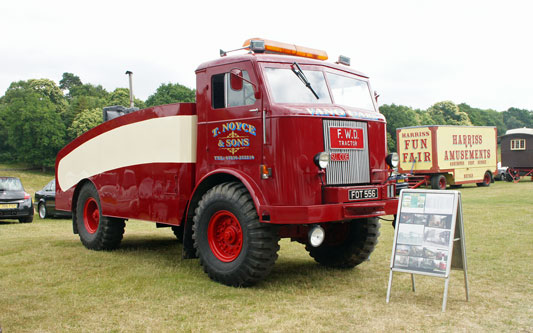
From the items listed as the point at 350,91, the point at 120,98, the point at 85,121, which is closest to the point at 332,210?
the point at 350,91

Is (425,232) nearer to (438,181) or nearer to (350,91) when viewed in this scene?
(350,91)

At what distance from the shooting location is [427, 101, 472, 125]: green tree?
94.6 m

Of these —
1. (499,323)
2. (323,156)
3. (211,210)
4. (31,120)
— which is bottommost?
(499,323)

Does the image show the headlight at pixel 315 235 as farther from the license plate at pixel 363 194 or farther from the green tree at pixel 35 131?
the green tree at pixel 35 131

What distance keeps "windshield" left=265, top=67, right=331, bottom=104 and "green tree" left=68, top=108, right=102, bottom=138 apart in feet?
183

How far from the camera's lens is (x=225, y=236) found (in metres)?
6.76

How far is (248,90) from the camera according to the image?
678 centimetres

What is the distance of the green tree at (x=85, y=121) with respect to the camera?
5966cm

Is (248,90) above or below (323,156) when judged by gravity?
above

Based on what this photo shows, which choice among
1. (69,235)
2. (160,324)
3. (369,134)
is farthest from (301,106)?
(69,235)

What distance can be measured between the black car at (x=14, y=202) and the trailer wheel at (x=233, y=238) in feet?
35.4

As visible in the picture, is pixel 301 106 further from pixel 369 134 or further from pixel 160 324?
pixel 160 324

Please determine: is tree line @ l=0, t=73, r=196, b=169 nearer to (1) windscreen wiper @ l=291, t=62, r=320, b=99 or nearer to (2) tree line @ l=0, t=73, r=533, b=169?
(2) tree line @ l=0, t=73, r=533, b=169

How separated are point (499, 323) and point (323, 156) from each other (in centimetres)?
265
